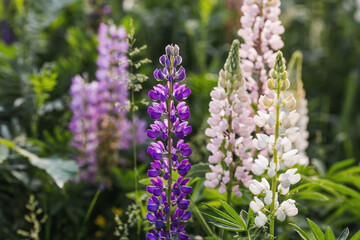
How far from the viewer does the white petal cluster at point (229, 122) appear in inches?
64.7

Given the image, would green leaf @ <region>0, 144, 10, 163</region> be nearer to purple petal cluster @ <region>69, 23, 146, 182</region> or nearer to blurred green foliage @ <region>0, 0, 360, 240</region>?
blurred green foliage @ <region>0, 0, 360, 240</region>

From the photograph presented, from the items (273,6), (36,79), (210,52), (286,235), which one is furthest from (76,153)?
(210,52)

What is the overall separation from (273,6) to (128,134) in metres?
1.30

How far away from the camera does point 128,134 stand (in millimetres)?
2914

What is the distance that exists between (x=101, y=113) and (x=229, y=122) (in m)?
1.07

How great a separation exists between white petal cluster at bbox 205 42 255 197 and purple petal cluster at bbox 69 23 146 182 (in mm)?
904

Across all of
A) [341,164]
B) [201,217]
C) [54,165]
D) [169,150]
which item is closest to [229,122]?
[169,150]

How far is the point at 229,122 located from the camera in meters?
1.71

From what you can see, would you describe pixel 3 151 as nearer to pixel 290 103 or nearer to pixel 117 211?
pixel 117 211

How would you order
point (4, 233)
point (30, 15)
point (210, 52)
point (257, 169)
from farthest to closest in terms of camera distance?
point (210, 52), point (30, 15), point (4, 233), point (257, 169)

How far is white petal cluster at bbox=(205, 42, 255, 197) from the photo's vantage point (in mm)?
1645

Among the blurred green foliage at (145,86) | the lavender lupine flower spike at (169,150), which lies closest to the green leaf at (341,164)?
the blurred green foliage at (145,86)

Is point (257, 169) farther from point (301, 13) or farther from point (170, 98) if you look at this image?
point (301, 13)

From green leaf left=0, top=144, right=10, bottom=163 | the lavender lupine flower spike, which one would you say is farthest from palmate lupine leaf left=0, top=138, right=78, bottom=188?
the lavender lupine flower spike
